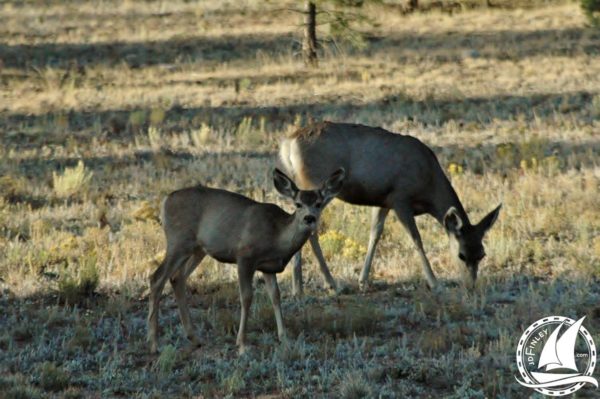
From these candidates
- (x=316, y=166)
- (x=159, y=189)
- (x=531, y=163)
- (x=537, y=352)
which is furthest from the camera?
(x=531, y=163)

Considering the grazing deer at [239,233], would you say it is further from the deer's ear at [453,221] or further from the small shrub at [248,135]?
the small shrub at [248,135]

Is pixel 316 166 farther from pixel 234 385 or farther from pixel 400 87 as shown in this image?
pixel 400 87

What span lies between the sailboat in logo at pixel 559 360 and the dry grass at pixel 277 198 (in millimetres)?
288

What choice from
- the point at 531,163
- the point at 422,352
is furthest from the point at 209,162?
the point at 422,352

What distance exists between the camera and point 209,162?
69.5 feet

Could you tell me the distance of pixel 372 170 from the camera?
1305cm

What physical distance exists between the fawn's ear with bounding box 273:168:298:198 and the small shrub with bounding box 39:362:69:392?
2.61 meters

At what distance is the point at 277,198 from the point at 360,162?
16.5 feet

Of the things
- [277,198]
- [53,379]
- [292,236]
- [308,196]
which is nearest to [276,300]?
[292,236]

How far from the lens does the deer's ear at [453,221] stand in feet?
41.4

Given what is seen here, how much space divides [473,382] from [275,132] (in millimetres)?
15825

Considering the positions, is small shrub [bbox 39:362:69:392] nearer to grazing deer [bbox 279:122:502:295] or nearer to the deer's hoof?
the deer's hoof

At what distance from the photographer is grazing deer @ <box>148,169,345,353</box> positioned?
10.3 meters

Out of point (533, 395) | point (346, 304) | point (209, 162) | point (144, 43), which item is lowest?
point (144, 43)
